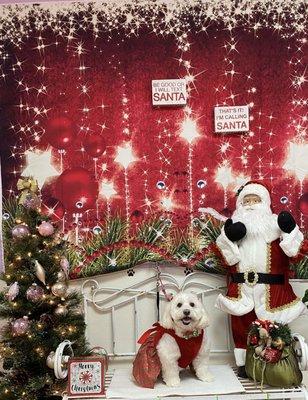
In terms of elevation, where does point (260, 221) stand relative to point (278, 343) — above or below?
above

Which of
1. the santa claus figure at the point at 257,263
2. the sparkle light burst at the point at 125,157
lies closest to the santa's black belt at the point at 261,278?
Result: the santa claus figure at the point at 257,263

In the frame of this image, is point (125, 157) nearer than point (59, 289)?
No

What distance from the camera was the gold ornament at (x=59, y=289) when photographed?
2.87m

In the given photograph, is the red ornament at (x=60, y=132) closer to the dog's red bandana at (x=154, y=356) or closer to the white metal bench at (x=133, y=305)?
the white metal bench at (x=133, y=305)

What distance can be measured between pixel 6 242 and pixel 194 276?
3.68 ft

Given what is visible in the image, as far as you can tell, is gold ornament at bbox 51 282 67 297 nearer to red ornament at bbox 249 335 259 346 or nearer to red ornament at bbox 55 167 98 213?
red ornament at bbox 55 167 98 213

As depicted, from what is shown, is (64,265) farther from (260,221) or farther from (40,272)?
(260,221)

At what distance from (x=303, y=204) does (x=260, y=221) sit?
1.31ft

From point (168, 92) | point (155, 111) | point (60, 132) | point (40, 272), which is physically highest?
point (168, 92)

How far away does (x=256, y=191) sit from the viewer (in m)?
3.02

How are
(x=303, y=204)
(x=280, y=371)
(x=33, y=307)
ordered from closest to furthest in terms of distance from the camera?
1. (x=280, y=371)
2. (x=33, y=307)
3. (x=303, y=204)

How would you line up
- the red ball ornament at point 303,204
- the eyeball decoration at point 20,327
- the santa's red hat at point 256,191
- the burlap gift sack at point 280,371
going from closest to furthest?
1. the burlap gift sack at point 280,371
2. the eyeball decoration at point 20,327
3. the santa's red hat at point 256,191
4. the red ball ornament at point 303,204

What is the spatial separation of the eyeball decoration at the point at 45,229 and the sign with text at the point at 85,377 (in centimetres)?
68

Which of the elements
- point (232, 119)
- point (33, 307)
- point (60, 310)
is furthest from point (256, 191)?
point (33, 307)
